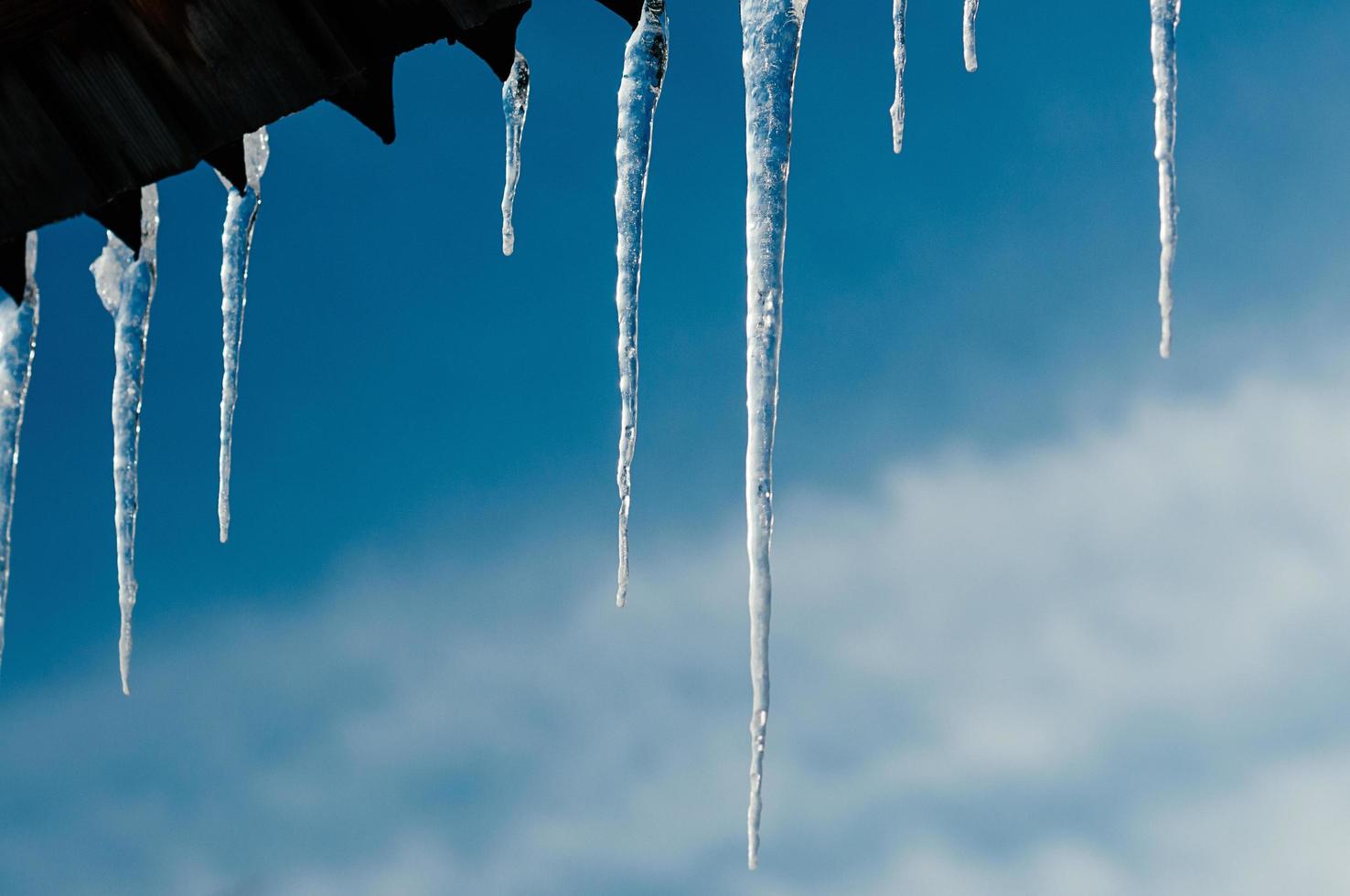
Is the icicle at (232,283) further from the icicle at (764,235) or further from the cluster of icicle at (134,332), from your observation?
Result: the icicle at (764,235)

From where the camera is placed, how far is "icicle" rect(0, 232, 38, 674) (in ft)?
20.8

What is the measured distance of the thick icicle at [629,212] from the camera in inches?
197

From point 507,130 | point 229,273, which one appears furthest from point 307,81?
point 229,273

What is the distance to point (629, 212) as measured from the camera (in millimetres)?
5676

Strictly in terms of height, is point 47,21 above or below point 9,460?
above

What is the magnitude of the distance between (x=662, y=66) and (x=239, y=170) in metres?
1.67

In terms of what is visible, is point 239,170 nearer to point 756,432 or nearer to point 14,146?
point 14,146

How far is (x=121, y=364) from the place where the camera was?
6988 millimetres

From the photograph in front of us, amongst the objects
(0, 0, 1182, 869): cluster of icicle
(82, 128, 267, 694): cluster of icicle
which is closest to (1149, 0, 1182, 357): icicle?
(0, 0, 1182, 869): cluster of icicle

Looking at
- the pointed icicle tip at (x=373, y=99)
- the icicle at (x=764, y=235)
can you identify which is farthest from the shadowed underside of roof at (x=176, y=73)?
the icicle at (x=764, y=235)

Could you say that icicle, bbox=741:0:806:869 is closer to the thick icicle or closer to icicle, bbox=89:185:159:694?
the thick icicle

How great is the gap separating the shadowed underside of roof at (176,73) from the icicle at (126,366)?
194cm

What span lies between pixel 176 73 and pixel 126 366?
3.48 metres

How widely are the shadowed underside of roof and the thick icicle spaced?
950 millimetres
